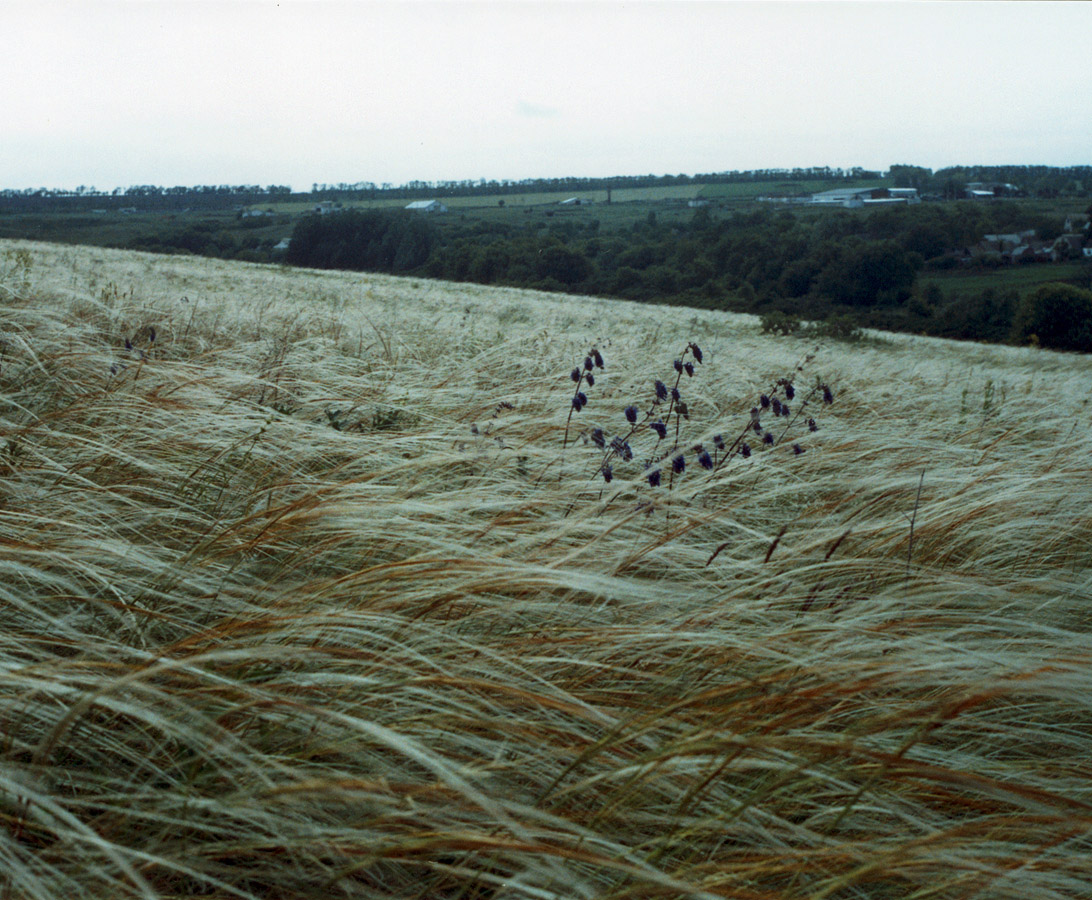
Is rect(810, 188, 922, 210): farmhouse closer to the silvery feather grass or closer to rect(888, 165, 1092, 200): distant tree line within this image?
rect(888, 165, 1092, 200): distant tree line

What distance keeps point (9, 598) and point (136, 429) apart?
3.20 ft

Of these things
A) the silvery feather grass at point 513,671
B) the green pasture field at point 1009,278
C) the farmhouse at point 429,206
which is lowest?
the silvery feather grass at point 513,671

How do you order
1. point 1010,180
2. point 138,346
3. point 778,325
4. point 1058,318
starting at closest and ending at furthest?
1. point 138,346
2. point 778,325
3. point 1058,318
4. point 1010,180

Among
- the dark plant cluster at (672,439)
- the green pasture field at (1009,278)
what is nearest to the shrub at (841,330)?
the dark plant cluster at (672,439)

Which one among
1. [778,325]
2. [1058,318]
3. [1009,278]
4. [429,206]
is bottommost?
[778,325]

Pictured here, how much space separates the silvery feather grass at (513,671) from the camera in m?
0.78

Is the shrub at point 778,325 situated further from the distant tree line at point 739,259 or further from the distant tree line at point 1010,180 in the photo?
the distant tree line at point 1010,180

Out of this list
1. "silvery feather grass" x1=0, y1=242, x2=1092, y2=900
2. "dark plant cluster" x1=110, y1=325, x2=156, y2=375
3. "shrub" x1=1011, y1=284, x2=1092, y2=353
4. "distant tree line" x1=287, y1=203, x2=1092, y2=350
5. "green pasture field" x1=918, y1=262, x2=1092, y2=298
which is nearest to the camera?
"silvery feather grass" x1=0, y1=242, x2=1092, y2=900

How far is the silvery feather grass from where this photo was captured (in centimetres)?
78

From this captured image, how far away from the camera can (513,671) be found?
110 centimetres

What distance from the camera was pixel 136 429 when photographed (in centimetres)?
196

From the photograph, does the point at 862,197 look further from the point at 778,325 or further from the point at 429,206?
the point at 778,325

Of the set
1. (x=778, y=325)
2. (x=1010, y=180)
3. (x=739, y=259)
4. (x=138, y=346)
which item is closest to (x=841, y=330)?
(x=778, y=325)

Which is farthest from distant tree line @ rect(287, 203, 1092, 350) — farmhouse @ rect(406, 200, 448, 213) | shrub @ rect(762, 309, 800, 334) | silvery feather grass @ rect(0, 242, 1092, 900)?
silvery feather grass @ rect(0, 242, 1092, 900)
